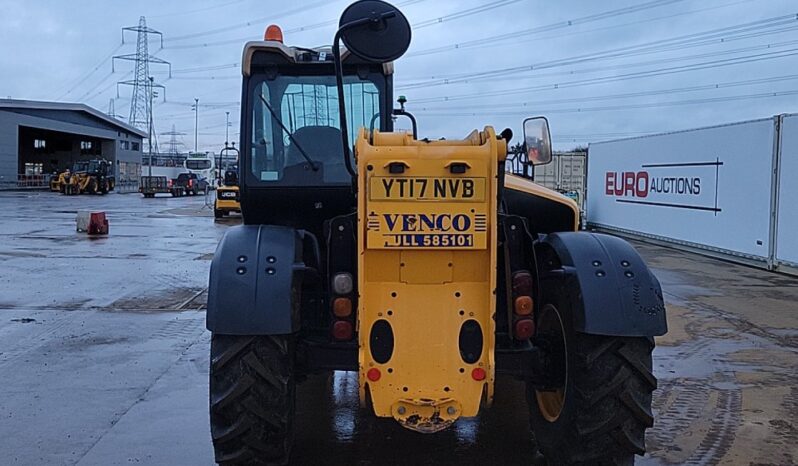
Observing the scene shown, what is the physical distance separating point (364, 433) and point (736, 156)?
13191mm

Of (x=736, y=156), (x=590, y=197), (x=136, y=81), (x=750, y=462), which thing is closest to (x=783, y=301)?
(x=736, y=156)

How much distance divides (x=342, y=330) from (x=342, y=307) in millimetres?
124

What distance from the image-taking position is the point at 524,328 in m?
3.96

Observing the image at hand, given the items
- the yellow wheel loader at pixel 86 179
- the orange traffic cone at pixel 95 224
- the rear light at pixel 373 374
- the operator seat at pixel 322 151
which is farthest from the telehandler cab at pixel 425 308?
the yellow wheel loader at pixel 86 179

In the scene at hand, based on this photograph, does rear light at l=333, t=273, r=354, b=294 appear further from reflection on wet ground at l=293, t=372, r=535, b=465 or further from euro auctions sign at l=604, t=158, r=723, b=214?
euro auctions sign at l=604, t=158, r=723, b=214

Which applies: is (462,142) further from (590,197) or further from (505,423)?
(590,197)

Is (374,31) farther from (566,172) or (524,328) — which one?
(566,172)

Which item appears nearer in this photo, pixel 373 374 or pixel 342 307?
pixel 373 374

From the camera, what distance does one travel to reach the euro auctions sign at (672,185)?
16.8 meters

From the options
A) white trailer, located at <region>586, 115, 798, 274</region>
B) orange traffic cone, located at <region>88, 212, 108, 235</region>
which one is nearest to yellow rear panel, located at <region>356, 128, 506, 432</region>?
white trailer, located at <region>586, 115, 798, 274</region>

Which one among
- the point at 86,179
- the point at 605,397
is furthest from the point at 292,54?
the point at 86,179

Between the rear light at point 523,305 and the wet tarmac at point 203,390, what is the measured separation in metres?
1.26

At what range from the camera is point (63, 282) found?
461 inches

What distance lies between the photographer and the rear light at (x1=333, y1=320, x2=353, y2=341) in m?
3.94
